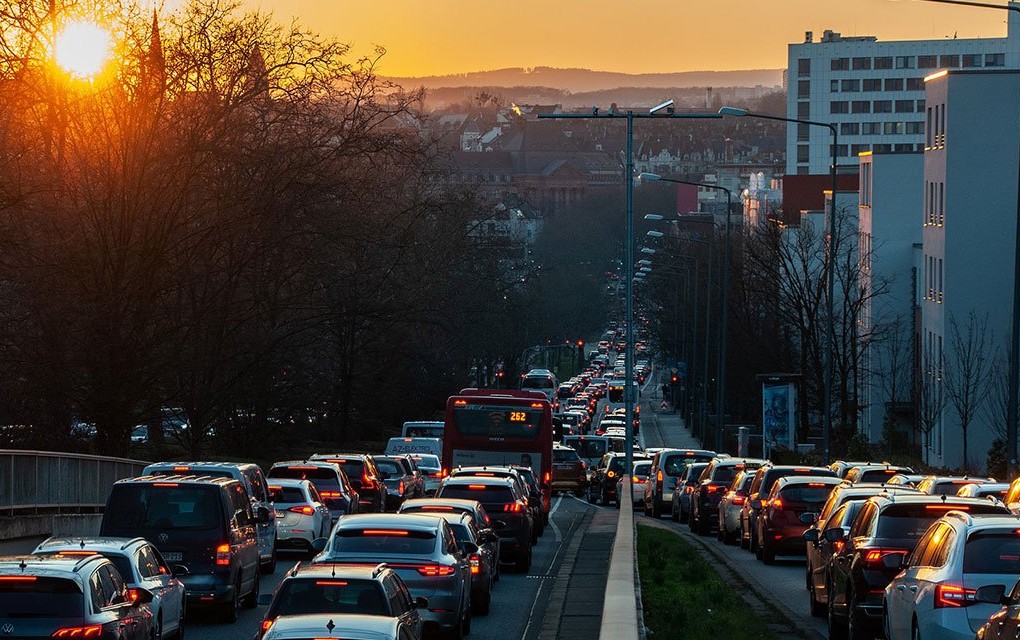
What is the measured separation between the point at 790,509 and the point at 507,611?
8095mm

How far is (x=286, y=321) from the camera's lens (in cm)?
Result: 4984

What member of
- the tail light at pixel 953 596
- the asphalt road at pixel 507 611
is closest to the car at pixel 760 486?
the asphalt road at pixel 507 611

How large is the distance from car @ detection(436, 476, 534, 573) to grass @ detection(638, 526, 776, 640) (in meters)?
1.92

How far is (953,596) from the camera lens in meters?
14.3

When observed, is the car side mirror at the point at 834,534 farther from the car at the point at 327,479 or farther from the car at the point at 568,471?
the car at the point at 568,471

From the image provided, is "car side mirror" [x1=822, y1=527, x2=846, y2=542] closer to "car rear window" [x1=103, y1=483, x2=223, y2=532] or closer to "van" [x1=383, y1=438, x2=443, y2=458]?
"car rear window" [x1=103, y1=483, x2=223, y2=532]

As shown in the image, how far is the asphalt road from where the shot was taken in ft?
67.0

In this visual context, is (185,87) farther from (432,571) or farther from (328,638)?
(328,638)

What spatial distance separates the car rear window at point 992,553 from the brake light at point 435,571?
6.13 m

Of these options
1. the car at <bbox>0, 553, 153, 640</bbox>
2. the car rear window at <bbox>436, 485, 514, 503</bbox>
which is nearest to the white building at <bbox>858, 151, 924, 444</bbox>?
the car rear window at <bbox>436, 485, 514, 503</bbox>

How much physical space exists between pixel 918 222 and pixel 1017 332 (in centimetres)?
5084

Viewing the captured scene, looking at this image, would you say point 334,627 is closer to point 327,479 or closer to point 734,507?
point 327,479

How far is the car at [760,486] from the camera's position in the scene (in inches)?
1280

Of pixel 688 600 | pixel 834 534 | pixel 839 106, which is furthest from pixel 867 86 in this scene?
pixel 834 534
